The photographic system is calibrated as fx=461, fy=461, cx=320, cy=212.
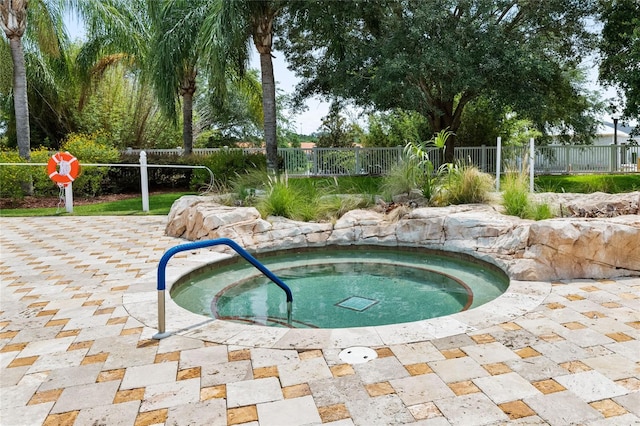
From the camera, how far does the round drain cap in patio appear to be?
2.61 metres

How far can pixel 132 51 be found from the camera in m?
13.9

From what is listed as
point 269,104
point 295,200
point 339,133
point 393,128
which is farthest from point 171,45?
point 393,128

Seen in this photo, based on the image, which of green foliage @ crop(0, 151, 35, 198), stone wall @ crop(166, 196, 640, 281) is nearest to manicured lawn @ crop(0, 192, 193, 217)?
green foliage @ crop(0, 151, 35, 198)

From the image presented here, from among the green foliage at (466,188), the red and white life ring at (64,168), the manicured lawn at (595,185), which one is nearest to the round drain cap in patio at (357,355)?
the green foliage at (466,188)

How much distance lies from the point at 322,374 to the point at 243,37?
10.2 m

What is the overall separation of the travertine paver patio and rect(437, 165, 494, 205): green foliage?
9.85ft

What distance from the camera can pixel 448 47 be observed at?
10.5 metres

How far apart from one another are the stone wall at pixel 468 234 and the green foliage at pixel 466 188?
45 cm

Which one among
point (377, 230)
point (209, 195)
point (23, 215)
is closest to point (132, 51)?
point (23, 215)

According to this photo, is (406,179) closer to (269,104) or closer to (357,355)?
(357,355)

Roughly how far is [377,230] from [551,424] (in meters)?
4.37

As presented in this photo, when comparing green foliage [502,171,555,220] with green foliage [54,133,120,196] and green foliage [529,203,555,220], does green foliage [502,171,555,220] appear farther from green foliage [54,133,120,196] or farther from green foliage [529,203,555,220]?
green foliage [54,133,120,196]

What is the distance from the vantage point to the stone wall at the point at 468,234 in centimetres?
429

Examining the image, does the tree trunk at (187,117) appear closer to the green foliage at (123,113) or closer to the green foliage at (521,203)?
the green foliage at (123,113)
